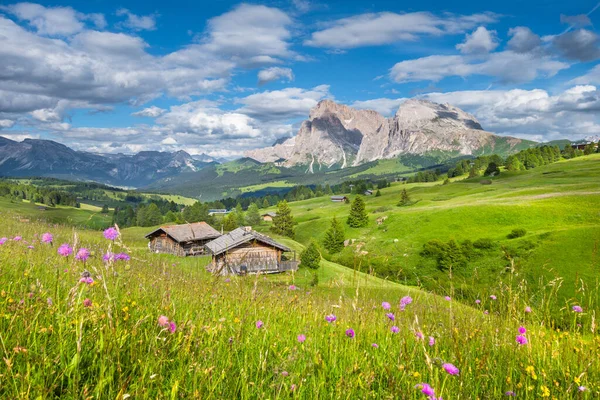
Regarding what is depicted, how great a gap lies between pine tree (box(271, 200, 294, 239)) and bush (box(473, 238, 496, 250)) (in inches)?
2146

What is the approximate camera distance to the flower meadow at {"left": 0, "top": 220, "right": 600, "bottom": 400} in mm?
2320

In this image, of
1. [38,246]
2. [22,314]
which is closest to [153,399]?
[22,314]

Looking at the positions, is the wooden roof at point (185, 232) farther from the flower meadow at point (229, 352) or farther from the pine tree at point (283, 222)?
the flower meadow at point (229, 352)

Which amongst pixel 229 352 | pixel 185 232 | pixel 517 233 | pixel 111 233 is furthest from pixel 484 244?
pixel 111 233

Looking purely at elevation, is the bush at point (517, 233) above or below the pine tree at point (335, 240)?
above

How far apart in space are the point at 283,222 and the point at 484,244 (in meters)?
58.0

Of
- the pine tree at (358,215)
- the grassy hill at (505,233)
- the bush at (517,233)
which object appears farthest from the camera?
the pine tree at (358,215)

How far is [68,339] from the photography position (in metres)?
2.73

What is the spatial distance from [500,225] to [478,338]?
8063 cm

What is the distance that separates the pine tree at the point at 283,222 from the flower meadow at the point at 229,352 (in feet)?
332

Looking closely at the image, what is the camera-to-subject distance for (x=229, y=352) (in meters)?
3.12

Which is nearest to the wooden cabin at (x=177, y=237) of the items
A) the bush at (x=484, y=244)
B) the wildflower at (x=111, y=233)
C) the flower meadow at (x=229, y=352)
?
the bush at (x=484, y=244)

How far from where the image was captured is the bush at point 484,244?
6456 centimetres

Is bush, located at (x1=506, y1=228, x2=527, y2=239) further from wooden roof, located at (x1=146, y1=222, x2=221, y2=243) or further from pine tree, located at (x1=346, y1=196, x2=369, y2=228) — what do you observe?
wooden roof, located at (x1=146, y1=222, x2=221, y2=243)
